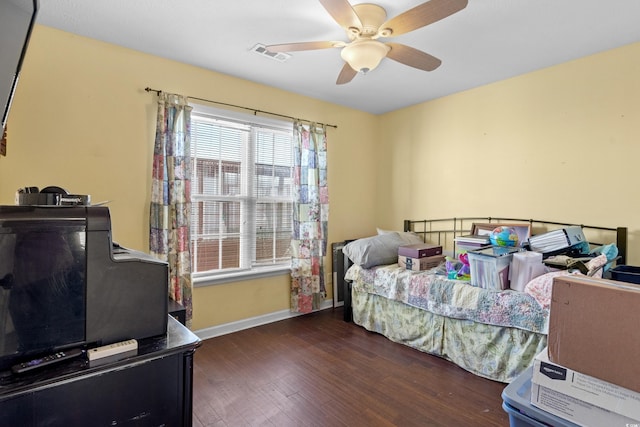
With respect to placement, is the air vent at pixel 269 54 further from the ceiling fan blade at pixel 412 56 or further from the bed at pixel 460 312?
the bed at pixel 460 312

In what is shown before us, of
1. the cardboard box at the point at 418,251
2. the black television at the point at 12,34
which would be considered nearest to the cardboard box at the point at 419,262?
the cardboard box at the point at 418,251

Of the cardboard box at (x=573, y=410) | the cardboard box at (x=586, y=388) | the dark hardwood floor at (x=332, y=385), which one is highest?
the cardboard box at (x=586, y=388)

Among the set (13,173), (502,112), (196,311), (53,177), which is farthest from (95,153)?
(502,112)

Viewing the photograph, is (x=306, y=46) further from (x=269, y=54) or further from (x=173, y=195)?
(x=173, y=195)

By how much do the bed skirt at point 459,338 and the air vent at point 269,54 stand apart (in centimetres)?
232

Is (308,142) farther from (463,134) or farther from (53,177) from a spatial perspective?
(53,177)

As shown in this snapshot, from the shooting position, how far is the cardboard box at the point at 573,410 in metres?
0.76

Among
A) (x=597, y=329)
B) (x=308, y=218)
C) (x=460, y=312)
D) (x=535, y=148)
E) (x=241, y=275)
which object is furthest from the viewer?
(x=308, y=218)

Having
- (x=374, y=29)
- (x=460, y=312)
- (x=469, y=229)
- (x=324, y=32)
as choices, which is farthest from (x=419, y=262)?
(x=324, y=32)

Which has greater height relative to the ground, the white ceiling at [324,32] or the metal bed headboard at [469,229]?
the white ceiling at [324,32]

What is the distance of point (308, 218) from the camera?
3604 mm

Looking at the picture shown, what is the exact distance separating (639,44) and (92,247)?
367 centimetres

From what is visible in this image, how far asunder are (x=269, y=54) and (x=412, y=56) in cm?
119

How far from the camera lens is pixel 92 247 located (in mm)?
990
